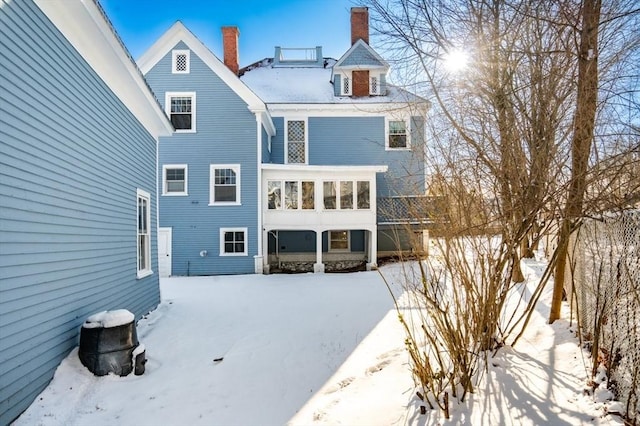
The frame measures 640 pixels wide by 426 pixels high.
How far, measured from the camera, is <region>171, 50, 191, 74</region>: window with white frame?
15359 millimetres

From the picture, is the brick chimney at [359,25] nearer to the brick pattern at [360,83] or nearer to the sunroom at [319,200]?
the brick pattern at [360,83]

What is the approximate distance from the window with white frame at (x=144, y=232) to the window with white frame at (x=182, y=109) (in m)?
6.89

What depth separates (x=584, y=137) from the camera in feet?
13.3

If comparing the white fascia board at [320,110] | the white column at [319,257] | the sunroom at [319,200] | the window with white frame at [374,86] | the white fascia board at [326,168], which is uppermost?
the window with white frame at [374,86]

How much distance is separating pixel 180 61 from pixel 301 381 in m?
13.7

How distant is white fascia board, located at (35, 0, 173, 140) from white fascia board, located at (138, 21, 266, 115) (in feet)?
22.7

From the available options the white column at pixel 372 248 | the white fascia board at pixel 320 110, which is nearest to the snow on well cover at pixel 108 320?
the white column at pixel 372 248

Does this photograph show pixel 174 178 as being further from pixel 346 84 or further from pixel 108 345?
pixel 108 345

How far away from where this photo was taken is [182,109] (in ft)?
50.8

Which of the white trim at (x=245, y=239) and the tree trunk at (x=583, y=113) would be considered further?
the white trim at (x=245, y=239)

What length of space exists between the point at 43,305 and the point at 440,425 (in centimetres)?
405

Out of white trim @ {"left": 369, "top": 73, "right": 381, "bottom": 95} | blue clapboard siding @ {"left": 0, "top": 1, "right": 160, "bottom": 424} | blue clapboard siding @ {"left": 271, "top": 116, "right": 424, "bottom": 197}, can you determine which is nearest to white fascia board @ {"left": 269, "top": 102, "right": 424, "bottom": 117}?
blue clapboard siding @ {"left": 271, "top": 116, "right": 424, "bottom": 197}

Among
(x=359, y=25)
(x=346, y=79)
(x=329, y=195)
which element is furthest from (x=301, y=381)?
(x=359, y=25)

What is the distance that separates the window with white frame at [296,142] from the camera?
1752 centimetres
